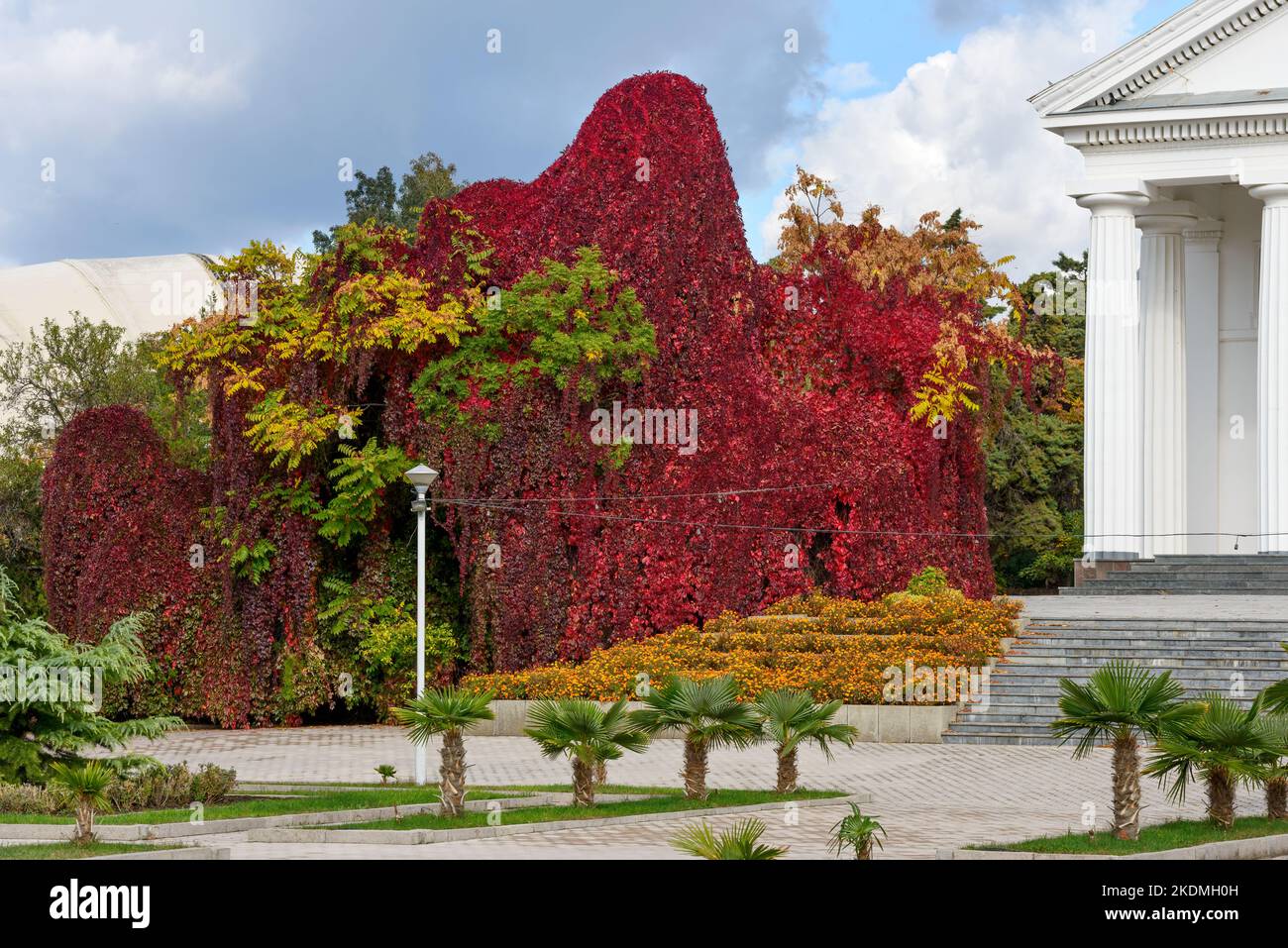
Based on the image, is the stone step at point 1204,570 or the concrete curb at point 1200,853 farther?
the stone step at point 1204,570

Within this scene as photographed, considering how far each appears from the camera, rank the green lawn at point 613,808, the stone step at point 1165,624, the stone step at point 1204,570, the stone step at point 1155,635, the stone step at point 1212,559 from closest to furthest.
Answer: the green lawn at point 613,808
the stone step at point 1155,635
the stone step at point 1165,624
the stone step at point 1204,570
the stone step at point 1212,559

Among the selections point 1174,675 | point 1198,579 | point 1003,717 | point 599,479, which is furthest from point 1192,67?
point 1003,717

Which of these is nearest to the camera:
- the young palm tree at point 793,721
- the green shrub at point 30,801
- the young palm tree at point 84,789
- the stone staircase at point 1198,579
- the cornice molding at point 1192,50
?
the young palm tree at point 84,789

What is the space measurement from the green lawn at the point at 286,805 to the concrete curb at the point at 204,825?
0.72 feet

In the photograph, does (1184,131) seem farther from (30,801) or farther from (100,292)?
(100,292)

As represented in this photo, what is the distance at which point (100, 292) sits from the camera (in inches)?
3295

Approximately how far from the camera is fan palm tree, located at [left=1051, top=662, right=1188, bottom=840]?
14.8 m

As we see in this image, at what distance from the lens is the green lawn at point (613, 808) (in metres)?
16.1

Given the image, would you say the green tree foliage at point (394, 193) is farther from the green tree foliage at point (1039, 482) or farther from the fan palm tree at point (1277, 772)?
the fan palm tree at point (1277, 772)

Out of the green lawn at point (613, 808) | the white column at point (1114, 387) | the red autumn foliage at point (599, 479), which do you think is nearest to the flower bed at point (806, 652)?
the red autumn foliage at point (599, 479)

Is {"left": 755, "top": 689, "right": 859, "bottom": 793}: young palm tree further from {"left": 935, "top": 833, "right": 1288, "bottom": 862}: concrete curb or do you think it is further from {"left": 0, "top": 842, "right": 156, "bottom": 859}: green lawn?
{"left": 0, "top": 842, "right": 156, "bottom": 859}: green lawn

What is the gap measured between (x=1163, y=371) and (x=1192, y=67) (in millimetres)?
6365
